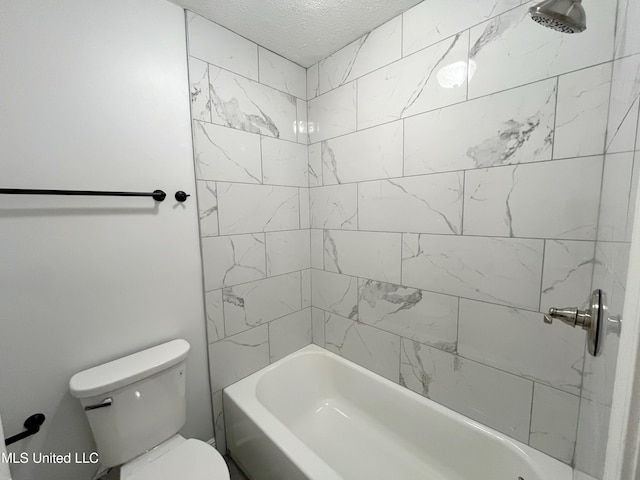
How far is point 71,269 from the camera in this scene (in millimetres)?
1062

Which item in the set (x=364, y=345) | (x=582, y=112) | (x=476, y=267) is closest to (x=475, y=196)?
(x=476, y=267)

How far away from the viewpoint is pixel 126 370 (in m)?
1.09

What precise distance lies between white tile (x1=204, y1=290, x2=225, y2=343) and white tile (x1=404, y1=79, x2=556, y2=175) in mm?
1243

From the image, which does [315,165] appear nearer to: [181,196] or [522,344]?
[181,196]

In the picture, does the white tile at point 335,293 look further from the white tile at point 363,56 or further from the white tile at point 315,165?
the white tile at point 363,56

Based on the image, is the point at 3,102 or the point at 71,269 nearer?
the point at 3,102

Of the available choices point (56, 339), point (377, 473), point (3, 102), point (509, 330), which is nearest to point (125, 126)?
point (3, 102)

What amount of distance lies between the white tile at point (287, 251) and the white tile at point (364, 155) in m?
0.42

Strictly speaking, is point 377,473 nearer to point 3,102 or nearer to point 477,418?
point 477,418

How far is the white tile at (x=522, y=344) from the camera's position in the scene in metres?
1.01

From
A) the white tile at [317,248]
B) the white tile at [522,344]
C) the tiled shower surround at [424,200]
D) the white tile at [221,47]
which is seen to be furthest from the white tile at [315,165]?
the white tile at [522,344]

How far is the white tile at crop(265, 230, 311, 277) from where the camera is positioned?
66.7 inches

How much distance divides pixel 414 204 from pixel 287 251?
2.82ft

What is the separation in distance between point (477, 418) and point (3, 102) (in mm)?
2300
